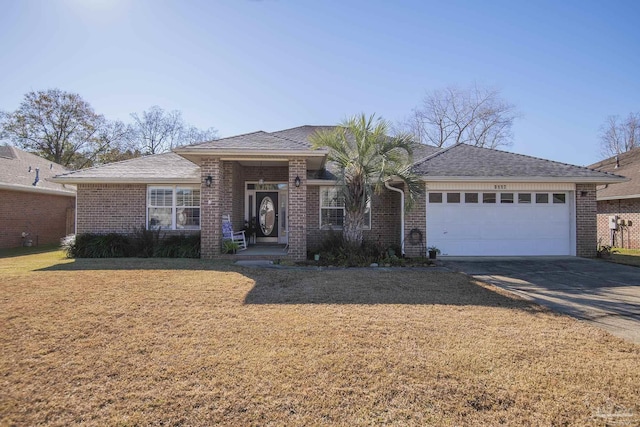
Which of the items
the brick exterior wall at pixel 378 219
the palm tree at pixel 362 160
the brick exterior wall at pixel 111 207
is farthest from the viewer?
the brick exterior wall at pixel 378 219

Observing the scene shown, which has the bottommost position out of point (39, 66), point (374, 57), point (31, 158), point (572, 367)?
point (572, 367)

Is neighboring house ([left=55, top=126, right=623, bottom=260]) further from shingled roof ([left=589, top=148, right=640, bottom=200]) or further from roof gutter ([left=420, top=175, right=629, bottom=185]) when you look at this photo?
shingled roof ([left=589, top=148, right=640, bottom=200])

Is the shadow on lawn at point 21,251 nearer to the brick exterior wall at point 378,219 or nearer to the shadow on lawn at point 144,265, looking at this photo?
the shadow on lawn at point 144,265

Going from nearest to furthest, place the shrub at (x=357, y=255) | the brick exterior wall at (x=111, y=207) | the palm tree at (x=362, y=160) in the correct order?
the shrub at (x=357, y=255)
the palm tree at (x=362, y=160)
the brick exterior wall at (x=111, y=207)

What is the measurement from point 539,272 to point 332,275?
18.2 feet

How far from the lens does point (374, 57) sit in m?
13.7

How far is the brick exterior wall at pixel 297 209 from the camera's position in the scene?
9781 mm

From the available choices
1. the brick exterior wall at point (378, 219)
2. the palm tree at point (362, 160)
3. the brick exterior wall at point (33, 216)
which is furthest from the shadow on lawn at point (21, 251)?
the palm tree at point (362, 160)

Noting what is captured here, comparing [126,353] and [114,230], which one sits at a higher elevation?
[114,230]

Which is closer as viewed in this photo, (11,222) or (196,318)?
(196,318)

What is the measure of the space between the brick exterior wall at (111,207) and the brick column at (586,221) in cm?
1535

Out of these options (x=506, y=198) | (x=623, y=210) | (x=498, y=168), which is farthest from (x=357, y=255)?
(x=623, y=210)

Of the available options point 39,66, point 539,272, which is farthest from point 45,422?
point 39,66

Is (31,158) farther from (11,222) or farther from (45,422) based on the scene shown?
(45,422)
